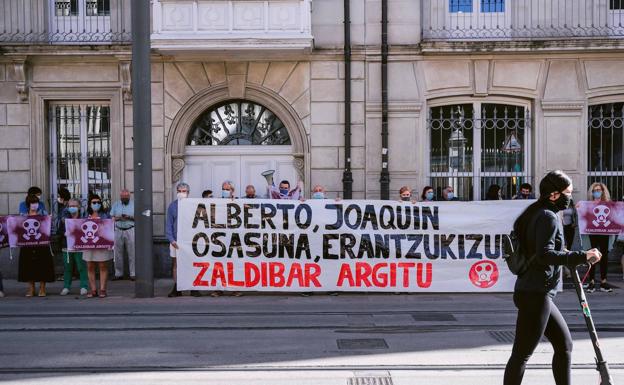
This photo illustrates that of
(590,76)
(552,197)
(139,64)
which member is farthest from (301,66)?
(552,197)

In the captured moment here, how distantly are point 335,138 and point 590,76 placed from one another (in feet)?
18.2

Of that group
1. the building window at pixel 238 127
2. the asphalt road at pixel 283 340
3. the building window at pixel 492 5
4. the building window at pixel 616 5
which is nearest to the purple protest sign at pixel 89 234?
the asphalt road at pixel 283 340

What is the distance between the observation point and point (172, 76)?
15.9 meters

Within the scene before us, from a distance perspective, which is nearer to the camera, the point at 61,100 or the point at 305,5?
the point at 305,5

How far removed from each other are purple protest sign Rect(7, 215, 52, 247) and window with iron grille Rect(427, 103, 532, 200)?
8.09 meters

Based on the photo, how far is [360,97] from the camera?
15945 mm

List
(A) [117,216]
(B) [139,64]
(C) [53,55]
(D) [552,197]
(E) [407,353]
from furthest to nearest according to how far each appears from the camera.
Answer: (C) [53,55], (A) [117,216], (B) [139,64], (E) [407,353], (D) [552,197]

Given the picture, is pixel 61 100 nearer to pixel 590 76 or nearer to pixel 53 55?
pixel 53 55

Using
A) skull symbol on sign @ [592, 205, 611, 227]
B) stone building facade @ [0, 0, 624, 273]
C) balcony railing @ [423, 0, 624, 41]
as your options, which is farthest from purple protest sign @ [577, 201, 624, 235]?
balcony railing @ [423, 0, 624, 41]

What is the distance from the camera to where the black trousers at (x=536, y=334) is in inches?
207

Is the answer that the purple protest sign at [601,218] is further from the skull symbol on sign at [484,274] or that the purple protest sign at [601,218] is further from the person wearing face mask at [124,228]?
the person wearing face mask at [124,228]

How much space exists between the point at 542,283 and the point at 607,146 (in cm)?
1213

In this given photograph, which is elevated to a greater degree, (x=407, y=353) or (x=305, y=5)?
(x=305, y=5)

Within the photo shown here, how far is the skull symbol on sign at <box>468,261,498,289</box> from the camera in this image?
1231 cm
